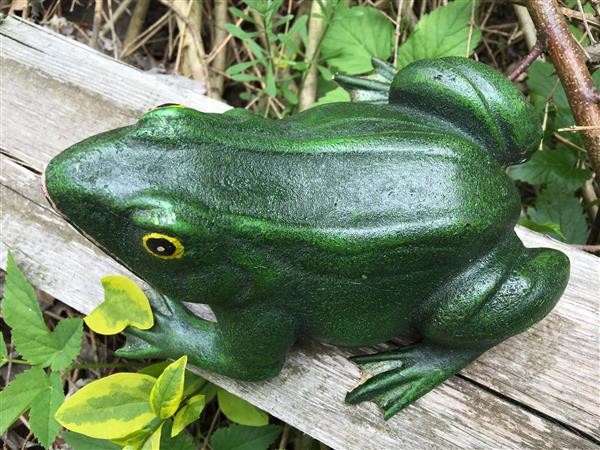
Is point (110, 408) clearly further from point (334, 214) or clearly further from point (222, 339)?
point (334, 214)

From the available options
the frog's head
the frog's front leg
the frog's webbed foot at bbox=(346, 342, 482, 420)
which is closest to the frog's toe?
the frog's front leg

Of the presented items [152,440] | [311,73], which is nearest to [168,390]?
[152,440]

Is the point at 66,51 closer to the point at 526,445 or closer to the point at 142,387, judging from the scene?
the point at 142,387

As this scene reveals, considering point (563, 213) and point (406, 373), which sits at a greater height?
point (563, 213)

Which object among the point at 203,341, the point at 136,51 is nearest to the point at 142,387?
the point at 203,341

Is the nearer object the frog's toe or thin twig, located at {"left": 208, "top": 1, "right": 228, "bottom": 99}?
the frog's toe

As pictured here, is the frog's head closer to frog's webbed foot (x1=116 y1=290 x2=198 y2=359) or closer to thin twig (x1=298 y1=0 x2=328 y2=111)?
frog's webbed foot (x1=116 y1=290 x2=198 y2=359)
